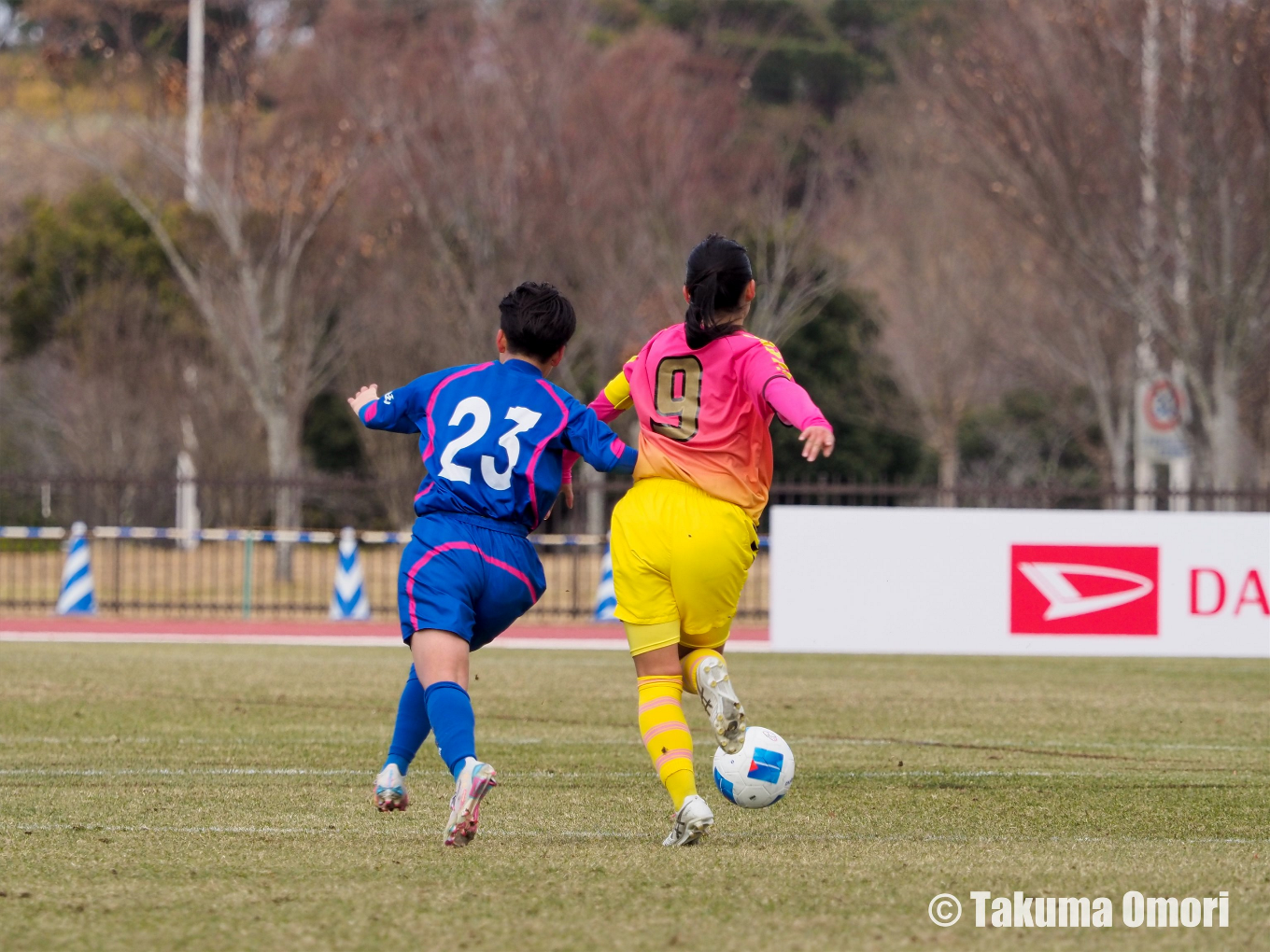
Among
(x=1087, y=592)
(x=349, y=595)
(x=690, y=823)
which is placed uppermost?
(x=690, y=823)

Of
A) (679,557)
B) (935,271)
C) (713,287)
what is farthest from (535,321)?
(935,271)

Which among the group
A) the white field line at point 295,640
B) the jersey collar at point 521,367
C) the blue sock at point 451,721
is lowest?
the white field line at point 295,640

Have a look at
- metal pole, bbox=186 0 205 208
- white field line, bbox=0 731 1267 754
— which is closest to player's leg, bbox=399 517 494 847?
white field line, bbox=0 731 1267 754

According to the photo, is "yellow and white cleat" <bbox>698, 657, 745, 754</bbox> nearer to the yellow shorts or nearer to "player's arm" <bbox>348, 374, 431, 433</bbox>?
the yellow shorts

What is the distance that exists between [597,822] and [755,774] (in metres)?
0.76

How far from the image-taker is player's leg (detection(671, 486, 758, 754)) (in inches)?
221

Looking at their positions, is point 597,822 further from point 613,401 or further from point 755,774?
point 613,401

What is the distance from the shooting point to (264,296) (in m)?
26.8

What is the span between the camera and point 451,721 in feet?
18.1

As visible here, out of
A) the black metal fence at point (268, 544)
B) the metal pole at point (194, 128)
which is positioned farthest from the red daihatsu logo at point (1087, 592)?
the metal pole at point (194, 128)

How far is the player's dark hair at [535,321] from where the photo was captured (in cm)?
586

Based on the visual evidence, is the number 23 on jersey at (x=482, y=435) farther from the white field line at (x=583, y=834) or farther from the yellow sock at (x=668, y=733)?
the white field line at (x=583, y=834)

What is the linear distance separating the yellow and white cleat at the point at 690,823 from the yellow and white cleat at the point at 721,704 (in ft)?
0.84

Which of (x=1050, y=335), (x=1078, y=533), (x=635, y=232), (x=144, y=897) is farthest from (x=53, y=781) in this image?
(x=1050, y=335)
